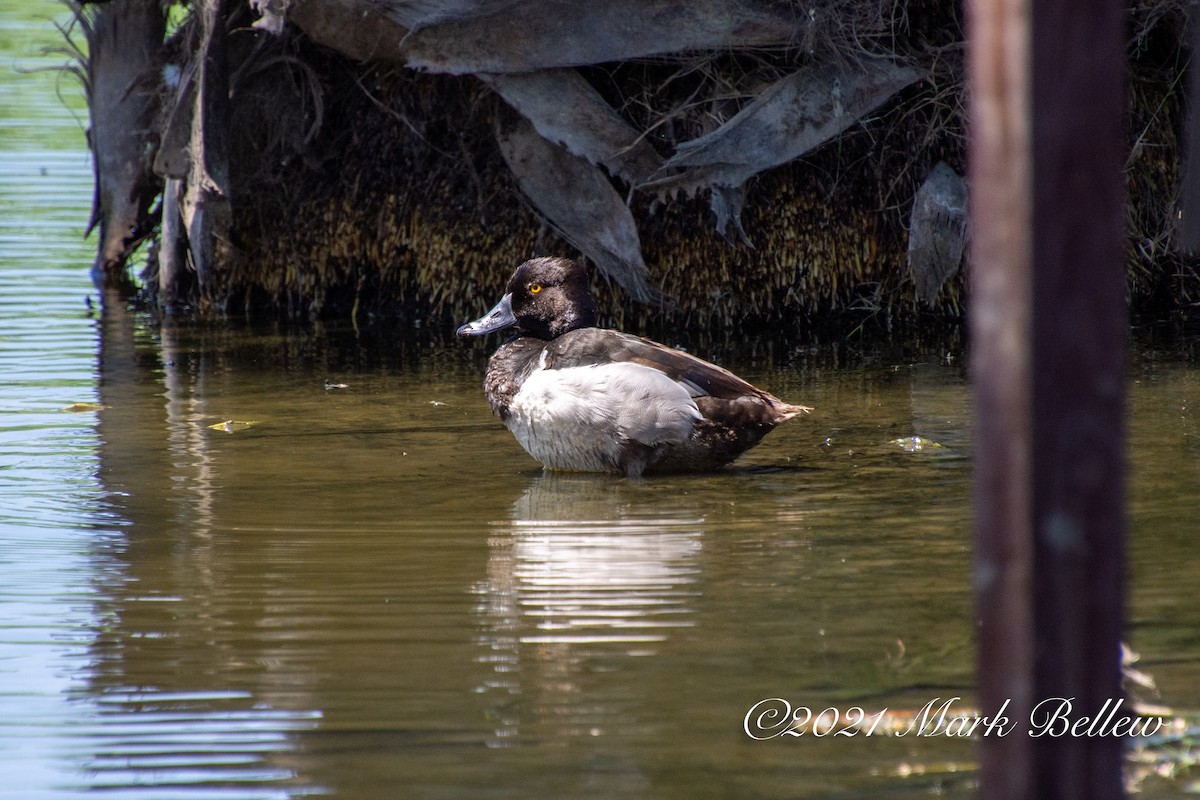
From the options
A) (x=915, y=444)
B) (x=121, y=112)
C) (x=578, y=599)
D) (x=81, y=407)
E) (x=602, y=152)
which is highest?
(x=121, y=112)

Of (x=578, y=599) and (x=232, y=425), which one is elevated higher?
(x=232, y=425)

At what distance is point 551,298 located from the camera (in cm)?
722

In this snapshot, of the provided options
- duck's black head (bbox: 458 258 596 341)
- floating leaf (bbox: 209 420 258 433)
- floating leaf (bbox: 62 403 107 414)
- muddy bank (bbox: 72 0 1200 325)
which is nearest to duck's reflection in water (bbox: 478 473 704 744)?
duck's black head (bbox: 458 258 596 341)

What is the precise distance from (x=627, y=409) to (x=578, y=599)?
187 cm

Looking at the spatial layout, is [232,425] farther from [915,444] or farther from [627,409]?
[915,444]

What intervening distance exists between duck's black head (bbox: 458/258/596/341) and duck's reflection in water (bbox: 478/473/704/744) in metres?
1.14

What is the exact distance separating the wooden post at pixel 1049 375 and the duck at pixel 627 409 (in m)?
4.02

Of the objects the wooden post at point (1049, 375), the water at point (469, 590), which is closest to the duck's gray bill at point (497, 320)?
the water at point (469, 590)

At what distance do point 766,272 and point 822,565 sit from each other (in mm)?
4785

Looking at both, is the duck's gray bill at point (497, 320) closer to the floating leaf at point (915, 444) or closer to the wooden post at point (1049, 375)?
the floating leaf at point (915, 444)

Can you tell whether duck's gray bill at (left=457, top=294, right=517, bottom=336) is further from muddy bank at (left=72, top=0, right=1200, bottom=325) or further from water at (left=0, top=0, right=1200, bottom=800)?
muddy bank at (left=72, top=0, right=1200, bottom=325)

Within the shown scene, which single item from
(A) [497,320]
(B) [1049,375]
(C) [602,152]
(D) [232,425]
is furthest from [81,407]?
(B) [1049,375]

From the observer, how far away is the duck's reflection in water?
3656mm

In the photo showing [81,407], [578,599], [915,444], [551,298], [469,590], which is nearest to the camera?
[578,599]
